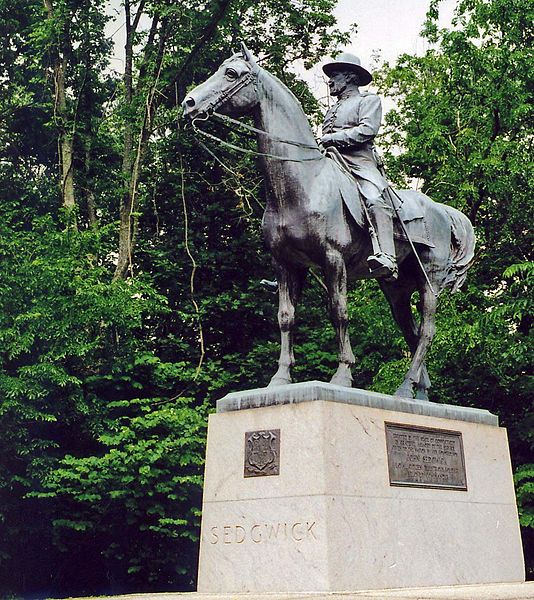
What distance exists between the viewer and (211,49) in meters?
20.0

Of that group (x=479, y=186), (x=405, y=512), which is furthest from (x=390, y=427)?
(x=479, y=186)

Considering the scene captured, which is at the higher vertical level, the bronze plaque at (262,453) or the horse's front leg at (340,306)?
the horse's front leg at (340,306)

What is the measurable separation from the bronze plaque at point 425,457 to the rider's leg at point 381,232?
4.91 feet

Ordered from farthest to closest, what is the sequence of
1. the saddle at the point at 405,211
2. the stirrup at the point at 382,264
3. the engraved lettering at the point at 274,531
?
the saddle at the point at 405,211 → the stirrup at the point at 382,264 → the engraved lettering at the point at 274,531

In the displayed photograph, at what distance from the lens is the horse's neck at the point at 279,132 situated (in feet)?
25.9

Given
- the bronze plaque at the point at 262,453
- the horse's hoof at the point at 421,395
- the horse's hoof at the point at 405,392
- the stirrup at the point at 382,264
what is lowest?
the bronze plaque at the point at 262,453

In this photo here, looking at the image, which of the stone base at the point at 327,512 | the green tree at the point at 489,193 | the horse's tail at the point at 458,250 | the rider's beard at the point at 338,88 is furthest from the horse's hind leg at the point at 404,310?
the green tree at the point at 489,193

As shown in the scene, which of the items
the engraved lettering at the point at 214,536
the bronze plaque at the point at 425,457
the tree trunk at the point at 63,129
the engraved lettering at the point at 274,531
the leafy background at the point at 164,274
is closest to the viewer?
the engraved lettering at the point at 274,531

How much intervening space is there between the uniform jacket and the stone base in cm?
238

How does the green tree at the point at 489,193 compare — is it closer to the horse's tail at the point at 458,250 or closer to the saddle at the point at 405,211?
the horse's tail at the point at 458,250

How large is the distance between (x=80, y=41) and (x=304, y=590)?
1706 centimetres

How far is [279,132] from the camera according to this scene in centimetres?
796

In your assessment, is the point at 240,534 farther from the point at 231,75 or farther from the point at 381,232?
the point at 231,75

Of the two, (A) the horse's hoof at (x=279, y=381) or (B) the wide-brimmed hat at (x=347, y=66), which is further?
(B) the wide-brimmed hat at (x=347, y=66)
